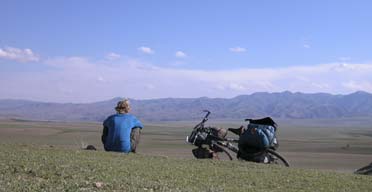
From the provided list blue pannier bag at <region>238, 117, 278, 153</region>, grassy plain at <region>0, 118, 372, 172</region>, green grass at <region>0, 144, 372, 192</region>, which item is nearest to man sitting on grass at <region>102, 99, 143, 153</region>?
green grass at <region>0, 144, 372, 192</region>

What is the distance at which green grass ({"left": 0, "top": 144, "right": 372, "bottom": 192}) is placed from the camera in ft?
A: 25.9

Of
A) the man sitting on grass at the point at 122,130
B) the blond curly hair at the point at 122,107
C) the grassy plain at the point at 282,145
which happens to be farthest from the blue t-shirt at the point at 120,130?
the grassy plain at the point at 282,145

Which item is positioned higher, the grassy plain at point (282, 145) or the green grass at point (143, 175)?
the green grass at point (143, 175)

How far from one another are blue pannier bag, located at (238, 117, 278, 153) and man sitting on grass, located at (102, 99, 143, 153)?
250 cm

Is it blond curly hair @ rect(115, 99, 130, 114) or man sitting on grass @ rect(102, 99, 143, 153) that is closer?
man sitting on grass @ rect(102, 99, 143, 153)

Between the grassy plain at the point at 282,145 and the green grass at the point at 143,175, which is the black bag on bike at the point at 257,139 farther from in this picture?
the grassy plain at the point at 282,145

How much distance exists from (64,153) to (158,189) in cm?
461

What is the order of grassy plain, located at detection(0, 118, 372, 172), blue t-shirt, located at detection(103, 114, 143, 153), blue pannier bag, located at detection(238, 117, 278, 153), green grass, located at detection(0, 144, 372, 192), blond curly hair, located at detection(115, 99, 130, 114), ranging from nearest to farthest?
green grass, located at detection(0, 144, 372, 192) → blue t-shirt, located at detection(103, 114, 143, 153) → blond curly hair, located at detection(115, 99, 130, 114) → blue pannier bag, located at detection(238, 117, 278, 153) → grassy plain, located at detection(0, 118, 372, 172)

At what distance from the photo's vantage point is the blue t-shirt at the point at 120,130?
41.4 ft

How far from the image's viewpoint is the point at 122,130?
41.3ft

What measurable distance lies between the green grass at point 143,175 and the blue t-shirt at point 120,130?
2.02 feet

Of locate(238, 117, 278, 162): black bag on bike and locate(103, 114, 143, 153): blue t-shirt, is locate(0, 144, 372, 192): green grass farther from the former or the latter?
locate(238, 117, 278, 162): black bag on bike

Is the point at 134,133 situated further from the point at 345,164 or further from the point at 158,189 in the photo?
the point at 345,164

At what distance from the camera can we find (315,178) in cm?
1057
